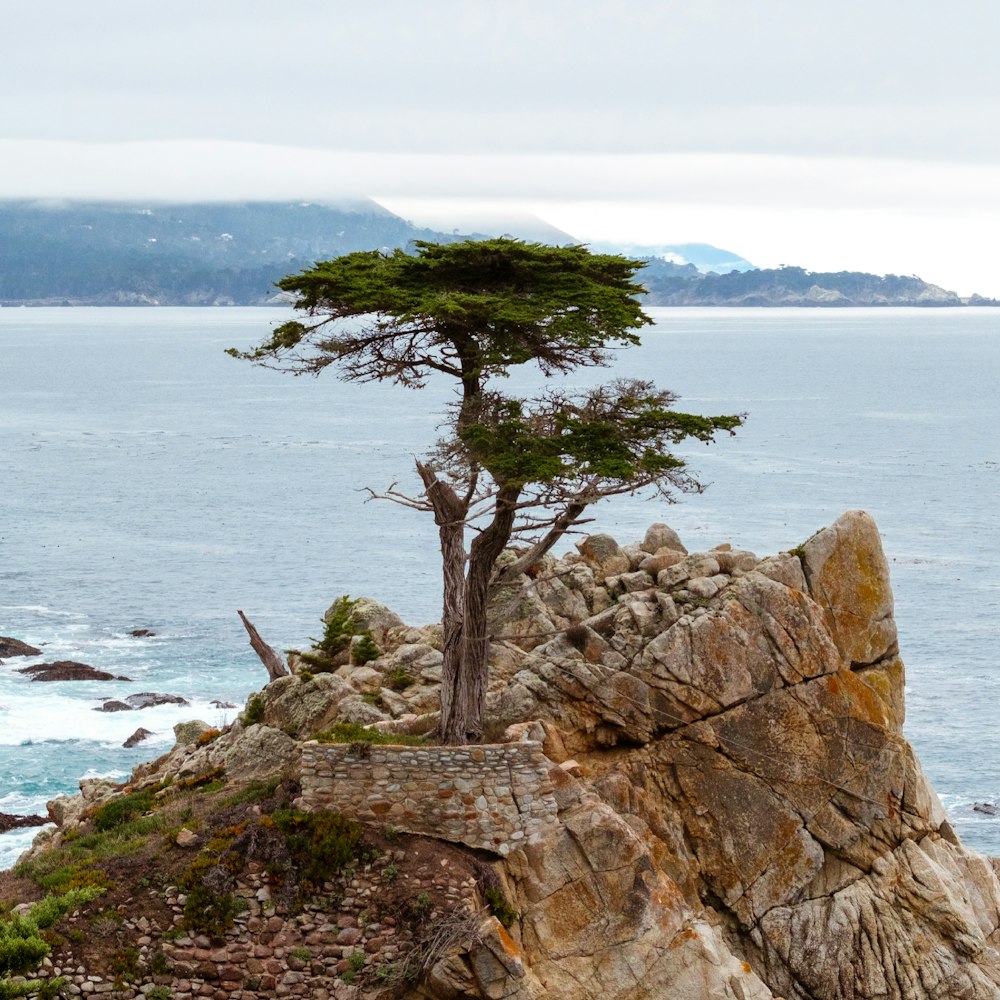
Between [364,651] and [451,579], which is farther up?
[451,579]

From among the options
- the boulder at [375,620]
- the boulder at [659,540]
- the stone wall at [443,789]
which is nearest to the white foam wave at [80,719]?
the boulder at [375,620]

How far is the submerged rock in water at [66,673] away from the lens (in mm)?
57562

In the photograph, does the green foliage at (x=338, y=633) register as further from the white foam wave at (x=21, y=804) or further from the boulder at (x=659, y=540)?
the white foam wave at (x=21, y=804)

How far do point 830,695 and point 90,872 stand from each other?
1432 centimetres

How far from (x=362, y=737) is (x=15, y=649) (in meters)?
40.1

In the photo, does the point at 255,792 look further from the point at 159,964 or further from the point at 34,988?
the point at 34,988

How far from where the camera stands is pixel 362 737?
25344 millimetres

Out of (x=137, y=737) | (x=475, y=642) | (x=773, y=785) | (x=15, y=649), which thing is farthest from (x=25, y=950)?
(x=15, y=649)

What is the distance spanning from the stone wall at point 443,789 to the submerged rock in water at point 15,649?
40728 mm

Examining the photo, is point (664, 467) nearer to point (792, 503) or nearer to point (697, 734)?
point (697, 734)

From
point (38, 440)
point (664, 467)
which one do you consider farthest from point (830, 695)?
point (38, 440)

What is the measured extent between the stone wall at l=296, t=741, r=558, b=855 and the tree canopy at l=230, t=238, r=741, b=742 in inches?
95.3

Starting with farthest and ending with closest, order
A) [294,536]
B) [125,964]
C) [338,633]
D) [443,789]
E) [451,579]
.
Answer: [294,536], [338,633], [451,579], [443,789], [125,964]

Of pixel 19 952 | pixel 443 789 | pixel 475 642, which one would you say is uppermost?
pixel 475 642
